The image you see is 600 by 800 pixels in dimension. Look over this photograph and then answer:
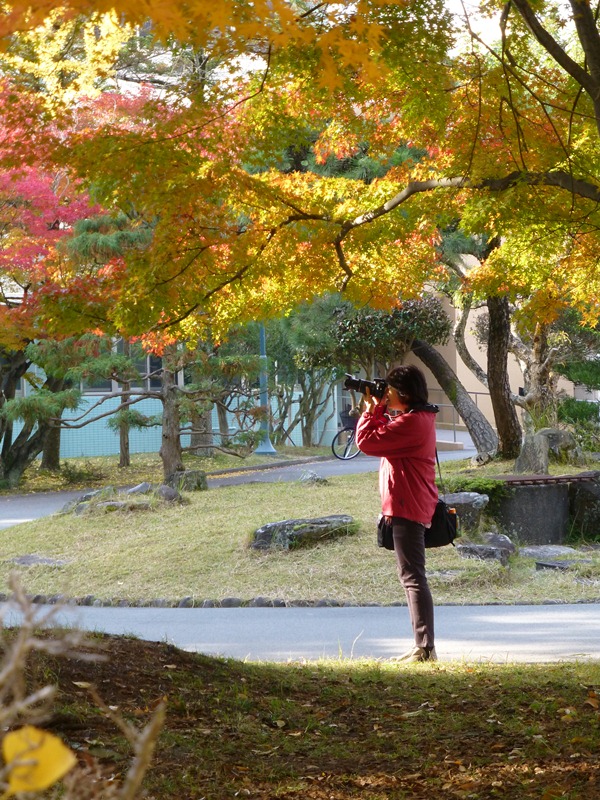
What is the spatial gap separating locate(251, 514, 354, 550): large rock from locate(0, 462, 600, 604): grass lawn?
0.14 meters

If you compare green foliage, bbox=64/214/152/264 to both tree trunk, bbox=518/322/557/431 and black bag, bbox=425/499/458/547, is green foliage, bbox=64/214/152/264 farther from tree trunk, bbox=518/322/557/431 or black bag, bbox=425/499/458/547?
black bag, bbox=425/499/458/547

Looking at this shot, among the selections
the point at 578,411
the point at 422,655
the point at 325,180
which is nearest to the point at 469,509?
the point at 325,180

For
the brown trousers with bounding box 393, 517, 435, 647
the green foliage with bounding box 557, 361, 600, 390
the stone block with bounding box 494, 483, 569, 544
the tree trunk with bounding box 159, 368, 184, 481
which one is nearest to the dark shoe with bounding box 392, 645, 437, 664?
the brown trousers with bounding box 393, 517, 435, 647

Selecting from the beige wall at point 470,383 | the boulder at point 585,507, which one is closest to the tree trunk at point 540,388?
the boulder at point 585,507

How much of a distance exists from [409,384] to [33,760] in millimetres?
4852

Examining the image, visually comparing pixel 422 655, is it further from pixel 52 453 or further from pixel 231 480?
pixel 52 453

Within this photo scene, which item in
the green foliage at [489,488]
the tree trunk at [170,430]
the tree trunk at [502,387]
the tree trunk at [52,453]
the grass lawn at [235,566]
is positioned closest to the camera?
the grass lawn at [235,566]

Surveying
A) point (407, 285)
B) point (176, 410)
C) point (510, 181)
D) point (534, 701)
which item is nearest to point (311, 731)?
point (534, 701)

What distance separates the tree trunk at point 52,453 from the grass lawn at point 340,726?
18.0m

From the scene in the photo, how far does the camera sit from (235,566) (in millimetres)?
10625

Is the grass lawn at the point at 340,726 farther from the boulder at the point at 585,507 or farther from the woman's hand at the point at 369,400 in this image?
the boulder at the point at 585,507

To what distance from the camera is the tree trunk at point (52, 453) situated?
23.4m

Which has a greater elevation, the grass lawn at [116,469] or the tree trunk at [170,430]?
the tree trunk at [170,430]

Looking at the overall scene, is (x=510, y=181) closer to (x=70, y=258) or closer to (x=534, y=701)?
(x=534, y=701)
